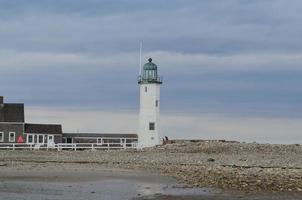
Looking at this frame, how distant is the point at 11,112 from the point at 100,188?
53641 millimetres

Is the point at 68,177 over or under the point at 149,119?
under

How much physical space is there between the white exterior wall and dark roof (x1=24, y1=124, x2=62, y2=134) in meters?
11.7

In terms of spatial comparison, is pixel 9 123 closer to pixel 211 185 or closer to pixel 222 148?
pixel 222 148

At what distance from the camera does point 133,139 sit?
7188 cm

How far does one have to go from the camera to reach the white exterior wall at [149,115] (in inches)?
2613

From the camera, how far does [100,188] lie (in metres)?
20.2

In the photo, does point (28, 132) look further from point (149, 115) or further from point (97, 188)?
point (97, 188)

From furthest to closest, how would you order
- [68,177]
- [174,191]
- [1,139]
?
[1,139] → [68,177] → [174,191]

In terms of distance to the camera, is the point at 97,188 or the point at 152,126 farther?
the point at 152,126

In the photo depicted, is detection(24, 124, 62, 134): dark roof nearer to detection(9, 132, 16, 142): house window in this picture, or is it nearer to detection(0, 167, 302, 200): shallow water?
detection(9, 132, 16, 142): house window

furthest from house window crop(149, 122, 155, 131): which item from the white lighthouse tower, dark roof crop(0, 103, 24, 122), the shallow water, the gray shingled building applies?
the shallow water

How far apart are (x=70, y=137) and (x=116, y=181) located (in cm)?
5425

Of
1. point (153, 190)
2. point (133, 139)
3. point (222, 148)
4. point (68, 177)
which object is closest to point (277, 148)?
point (222, 148)

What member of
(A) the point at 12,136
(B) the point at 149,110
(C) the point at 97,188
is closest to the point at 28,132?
(A) the point at 12,136
